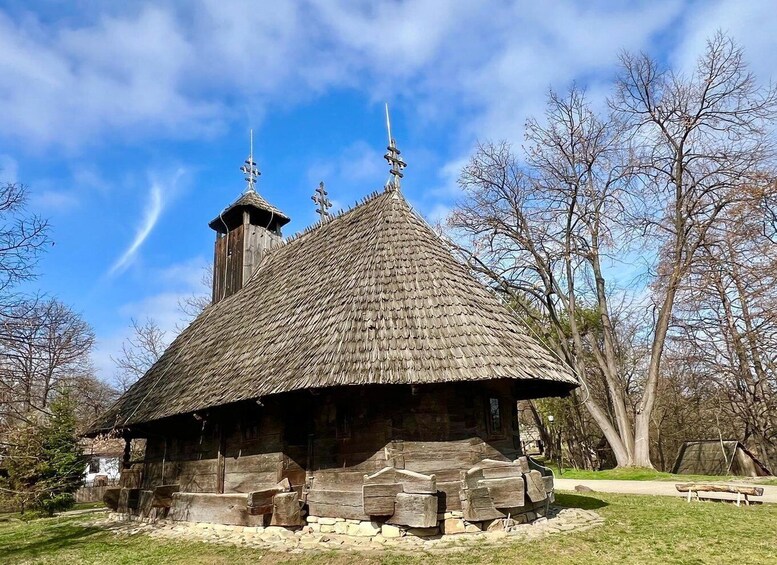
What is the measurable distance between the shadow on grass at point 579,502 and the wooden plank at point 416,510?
401 centimetres

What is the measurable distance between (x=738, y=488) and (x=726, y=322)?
9264 mm

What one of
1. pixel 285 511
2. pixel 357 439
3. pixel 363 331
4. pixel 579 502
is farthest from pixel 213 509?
pixel 579 502

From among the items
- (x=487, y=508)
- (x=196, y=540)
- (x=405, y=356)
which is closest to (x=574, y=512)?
(x=487, y=508)

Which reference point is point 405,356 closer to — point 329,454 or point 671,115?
point 329,454

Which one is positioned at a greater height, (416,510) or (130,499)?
(416,510)

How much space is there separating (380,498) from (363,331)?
2.38 metres

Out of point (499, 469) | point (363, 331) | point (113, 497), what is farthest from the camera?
point (113, 497)

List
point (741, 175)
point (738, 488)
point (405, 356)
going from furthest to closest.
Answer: point (741, 175) < point (738, 488) < point (405, 356)

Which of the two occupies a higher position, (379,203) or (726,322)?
(379,203)

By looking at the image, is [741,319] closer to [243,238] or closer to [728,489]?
[728,489]

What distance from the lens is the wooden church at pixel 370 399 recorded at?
24.6ft

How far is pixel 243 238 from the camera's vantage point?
15.7 meters

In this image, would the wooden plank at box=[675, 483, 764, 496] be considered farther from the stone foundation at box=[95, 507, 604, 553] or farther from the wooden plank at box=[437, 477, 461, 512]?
the wooden plank at box=[437, 477, 461, 512]

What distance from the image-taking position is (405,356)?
7.71 m
